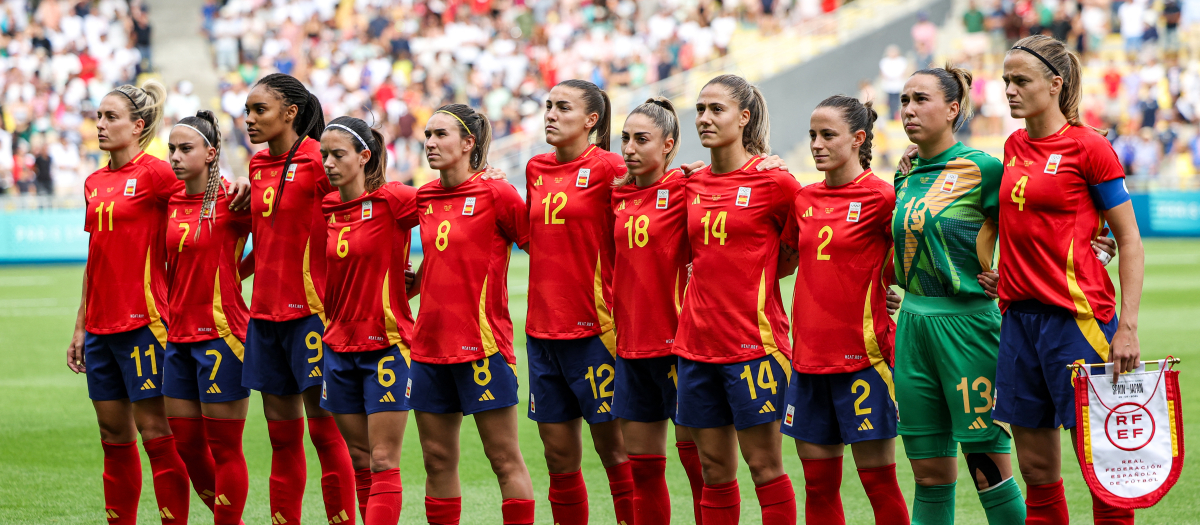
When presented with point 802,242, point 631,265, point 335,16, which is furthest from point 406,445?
point 335,16

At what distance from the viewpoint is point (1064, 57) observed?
172 inches

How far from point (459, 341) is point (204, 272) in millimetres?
1413

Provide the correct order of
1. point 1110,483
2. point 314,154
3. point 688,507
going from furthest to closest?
point 688,507, point 314,154, point 1110,483

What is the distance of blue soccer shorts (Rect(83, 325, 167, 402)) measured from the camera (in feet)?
18.2

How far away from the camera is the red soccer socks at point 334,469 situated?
532 cm

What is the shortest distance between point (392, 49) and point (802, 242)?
934 inches

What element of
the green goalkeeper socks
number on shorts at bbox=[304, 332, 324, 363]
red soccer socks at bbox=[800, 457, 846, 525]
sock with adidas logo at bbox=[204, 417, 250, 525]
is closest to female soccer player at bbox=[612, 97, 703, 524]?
red soccer socks at bbox=[800, 457, 846, 525]

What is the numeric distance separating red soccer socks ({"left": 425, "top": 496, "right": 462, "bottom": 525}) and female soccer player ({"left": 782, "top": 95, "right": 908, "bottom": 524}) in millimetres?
1454

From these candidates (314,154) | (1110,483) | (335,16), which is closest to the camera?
(1110,483)

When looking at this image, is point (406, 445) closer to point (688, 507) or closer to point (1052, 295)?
point (688, 507)

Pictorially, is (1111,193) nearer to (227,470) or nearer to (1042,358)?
(1042,358)

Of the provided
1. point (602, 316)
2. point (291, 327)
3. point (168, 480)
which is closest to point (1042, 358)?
point (602, 316)

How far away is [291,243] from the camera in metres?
5.38

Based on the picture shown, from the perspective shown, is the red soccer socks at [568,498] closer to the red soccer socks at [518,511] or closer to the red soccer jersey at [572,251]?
the red soccer socks at [518,511]
